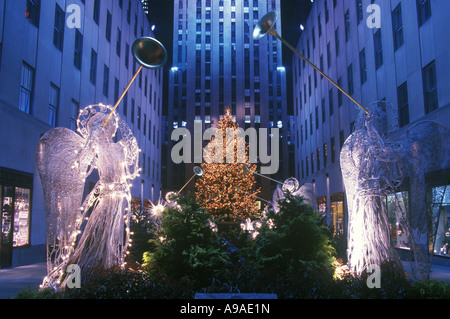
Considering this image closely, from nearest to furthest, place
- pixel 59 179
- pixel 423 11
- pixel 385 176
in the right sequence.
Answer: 1. pixel 59 179
2. pixel 385 176
3. pixel 423 11

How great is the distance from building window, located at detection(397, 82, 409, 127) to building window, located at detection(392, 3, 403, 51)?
2221mm

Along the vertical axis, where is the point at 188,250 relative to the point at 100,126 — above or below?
below

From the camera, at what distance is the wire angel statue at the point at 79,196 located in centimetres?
834

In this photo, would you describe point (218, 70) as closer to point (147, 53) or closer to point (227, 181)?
point (227, 181)

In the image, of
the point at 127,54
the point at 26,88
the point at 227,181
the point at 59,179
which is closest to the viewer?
the point at 59,179

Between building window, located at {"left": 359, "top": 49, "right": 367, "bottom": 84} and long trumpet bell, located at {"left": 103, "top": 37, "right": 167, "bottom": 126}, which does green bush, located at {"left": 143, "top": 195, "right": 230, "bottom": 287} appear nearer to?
long trumpet bell, located at {"left": 103, "top": 37, "right": 167, "bottom": 126}

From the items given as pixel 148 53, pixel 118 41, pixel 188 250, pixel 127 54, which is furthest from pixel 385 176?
pixel 127 54

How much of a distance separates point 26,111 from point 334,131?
900 inches

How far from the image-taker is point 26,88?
15.9 metres

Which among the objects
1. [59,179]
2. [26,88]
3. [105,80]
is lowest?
[59,179]

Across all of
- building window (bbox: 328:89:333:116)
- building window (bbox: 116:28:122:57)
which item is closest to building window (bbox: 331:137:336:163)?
building window (bbox: 328:89:333:116)

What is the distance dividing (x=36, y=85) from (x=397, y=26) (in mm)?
17682

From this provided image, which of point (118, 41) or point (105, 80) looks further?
point (118, 41)

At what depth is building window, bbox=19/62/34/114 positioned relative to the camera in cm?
1547
